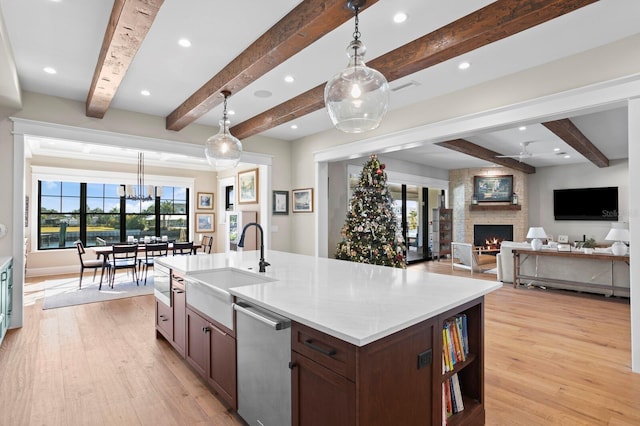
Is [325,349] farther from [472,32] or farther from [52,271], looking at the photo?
[52,271]

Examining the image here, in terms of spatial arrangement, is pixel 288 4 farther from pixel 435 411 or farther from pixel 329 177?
pixel 329 177

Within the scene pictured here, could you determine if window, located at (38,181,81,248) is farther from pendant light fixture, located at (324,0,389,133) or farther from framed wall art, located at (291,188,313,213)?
pendant light fixture, located at (324,0,389,133)

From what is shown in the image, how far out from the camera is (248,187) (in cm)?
743

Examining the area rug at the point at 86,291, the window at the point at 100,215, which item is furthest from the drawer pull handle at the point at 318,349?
the window at the point at 100,215

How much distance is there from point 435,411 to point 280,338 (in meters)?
0.85

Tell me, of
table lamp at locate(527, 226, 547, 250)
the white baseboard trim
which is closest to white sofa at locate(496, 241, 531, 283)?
table lamp at locate(527, 226, 547, 250)

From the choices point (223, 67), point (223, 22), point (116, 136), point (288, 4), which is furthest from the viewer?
point (116, 136)

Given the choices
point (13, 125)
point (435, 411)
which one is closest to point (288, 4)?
point (435, 411)

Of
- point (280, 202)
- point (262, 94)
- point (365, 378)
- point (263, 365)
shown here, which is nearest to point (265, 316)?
point (263, 365)

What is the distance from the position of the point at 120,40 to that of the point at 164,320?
2.50 m

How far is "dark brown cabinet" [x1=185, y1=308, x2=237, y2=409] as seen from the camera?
2137 mm

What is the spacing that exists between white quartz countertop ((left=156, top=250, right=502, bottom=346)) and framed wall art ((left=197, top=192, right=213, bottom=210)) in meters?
6.80

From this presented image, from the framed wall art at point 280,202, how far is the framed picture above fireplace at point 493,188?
20.9 feet

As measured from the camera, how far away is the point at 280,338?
168 centimetres
